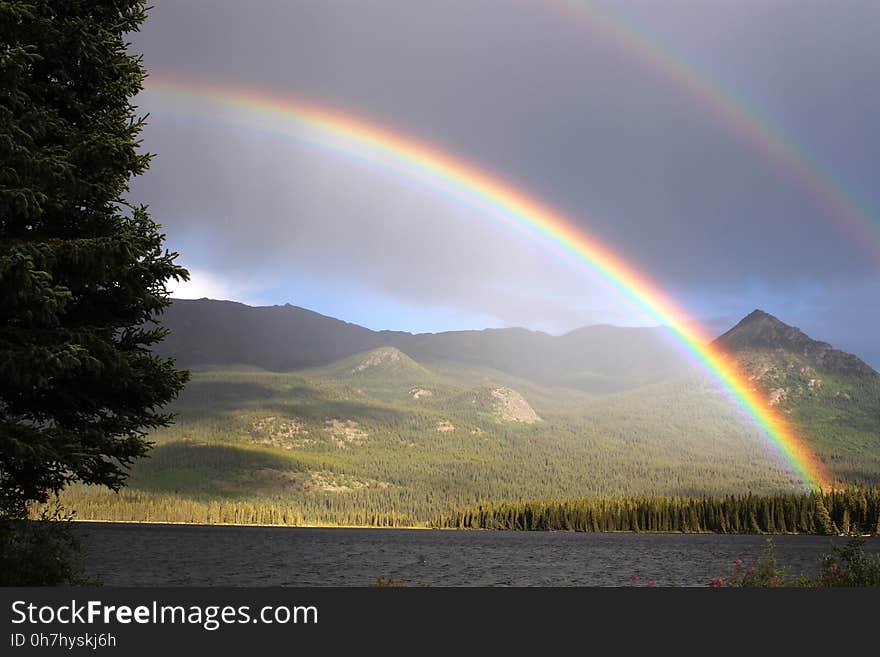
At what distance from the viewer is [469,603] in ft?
64.2

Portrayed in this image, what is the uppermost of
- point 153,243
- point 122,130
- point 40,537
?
point 122,130

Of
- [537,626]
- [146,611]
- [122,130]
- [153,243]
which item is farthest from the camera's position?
[122,130]

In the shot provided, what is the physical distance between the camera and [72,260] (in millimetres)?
18438

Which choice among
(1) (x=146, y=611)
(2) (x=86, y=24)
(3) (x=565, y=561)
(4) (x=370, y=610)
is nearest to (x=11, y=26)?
(2) (x=86, y=24)

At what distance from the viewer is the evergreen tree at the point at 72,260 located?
1780 centimetres

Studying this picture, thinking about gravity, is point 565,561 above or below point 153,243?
below

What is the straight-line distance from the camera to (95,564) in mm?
141625

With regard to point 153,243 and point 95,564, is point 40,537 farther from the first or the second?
point 95,564

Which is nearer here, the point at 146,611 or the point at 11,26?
the point at 146,611

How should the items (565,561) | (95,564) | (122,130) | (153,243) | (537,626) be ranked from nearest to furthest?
(537,626) → (153,243) → (122,130) → (95,564) → (565,561)

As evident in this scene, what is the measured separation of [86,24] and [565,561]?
166 meters

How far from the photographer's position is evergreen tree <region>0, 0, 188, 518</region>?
1780 centimetres

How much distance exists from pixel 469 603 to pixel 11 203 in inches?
548

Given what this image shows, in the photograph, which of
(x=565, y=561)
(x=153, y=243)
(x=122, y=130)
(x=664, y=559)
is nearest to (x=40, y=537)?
(x=153, y=243)
